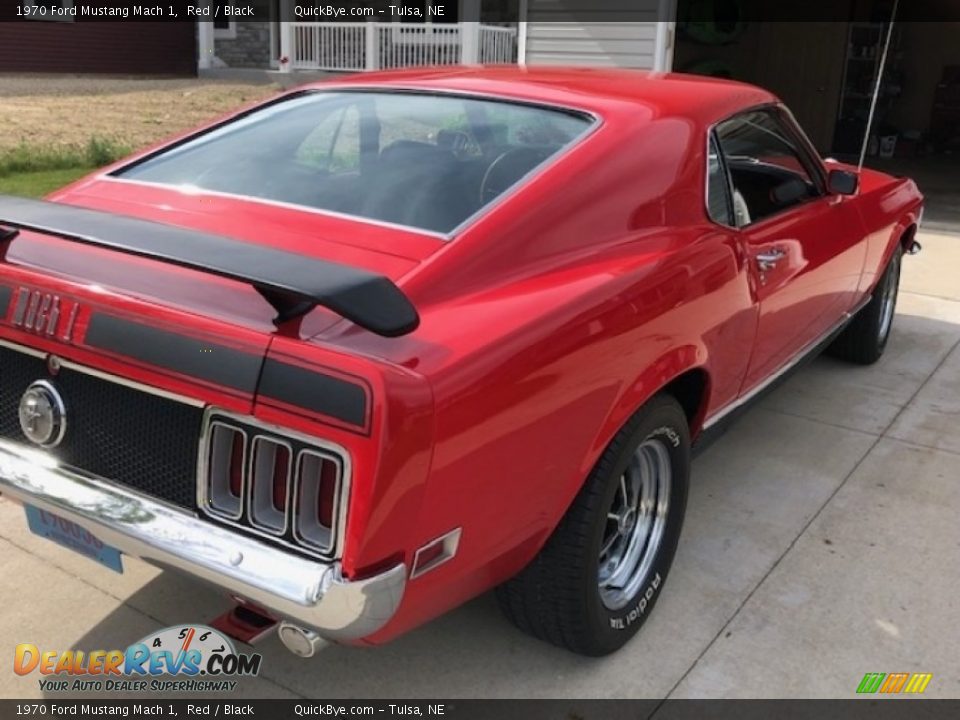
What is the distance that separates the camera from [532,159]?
2.62 m

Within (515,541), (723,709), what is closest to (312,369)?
(515,541)

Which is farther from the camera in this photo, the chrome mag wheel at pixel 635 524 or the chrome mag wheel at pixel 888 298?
the chrome mag wheel at pixel 888 298

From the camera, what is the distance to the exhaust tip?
191 cm

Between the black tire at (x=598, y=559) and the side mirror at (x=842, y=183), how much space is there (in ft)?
5.61

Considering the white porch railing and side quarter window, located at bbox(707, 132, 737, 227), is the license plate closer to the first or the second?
side quarter window, located at bbox(707, 132, 737, 227)

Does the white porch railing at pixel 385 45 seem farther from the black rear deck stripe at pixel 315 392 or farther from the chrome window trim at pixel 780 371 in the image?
the black rear deck stripe at pixel 315 392

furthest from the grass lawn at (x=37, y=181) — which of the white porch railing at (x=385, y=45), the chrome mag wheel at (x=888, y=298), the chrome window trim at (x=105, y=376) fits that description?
the white porch railing at (x=385, y=45)

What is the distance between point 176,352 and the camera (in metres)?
1.86

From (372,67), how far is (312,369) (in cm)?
1603

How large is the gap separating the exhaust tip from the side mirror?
297 cm

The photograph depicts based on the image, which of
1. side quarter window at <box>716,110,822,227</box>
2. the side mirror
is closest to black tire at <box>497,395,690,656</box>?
side quarter window at <box>716,110,822,227</box>

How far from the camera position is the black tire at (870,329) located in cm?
483

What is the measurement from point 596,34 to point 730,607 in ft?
29.2

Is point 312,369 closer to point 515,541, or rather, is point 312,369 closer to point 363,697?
point 515,541
